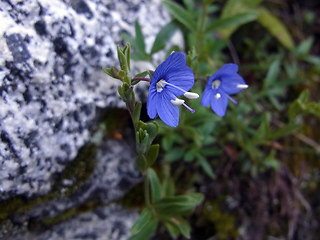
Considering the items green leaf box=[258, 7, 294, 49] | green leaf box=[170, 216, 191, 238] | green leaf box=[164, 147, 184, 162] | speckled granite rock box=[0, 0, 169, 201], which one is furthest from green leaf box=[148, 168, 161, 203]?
green leaf box=[258, 7, 294, 49]

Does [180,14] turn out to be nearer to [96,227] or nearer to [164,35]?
[164,35]

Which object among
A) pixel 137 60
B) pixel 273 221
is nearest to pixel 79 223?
pixel 137 60

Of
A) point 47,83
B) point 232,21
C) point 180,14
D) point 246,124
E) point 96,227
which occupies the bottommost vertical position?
point 96,227

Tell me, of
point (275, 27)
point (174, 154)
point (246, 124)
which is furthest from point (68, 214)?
point (275, 27)

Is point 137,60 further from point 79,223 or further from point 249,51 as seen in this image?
point 249,51

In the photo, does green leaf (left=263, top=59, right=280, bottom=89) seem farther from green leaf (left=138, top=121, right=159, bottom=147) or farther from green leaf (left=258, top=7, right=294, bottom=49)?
green leaf (left=138, top=121, right=159, bottom=147)

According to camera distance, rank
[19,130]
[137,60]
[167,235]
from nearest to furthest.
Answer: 1. [19,130]
2. [137,60]
3. [167,235]
